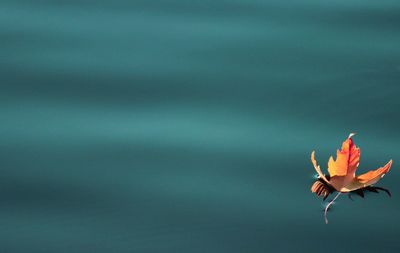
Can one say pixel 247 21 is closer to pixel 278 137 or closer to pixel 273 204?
pixel 278 137

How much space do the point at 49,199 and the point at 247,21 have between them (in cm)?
83

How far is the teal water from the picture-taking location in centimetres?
154

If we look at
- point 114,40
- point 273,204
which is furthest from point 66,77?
point 273,204

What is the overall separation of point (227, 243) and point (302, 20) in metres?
0.89

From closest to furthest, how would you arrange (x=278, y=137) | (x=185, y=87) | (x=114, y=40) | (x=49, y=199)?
(x=49, y=199) < (x=278, y=137) < (x=185, y=87) < (x=114, y=40)

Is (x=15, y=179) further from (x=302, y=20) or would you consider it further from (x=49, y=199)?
(x=302, y=20)

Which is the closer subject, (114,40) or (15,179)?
(15,179)

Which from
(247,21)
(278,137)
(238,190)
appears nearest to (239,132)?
(278,137)

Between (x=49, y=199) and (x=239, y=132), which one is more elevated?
(x=239, y=132)

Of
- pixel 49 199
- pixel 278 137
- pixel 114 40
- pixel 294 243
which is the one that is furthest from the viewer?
pixel 114 40

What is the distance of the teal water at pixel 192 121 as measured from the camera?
154 centimetres

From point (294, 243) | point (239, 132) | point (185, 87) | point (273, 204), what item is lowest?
point (294, 243)

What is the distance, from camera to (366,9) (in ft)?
7.47

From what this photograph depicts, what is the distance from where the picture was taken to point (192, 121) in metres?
1.84
